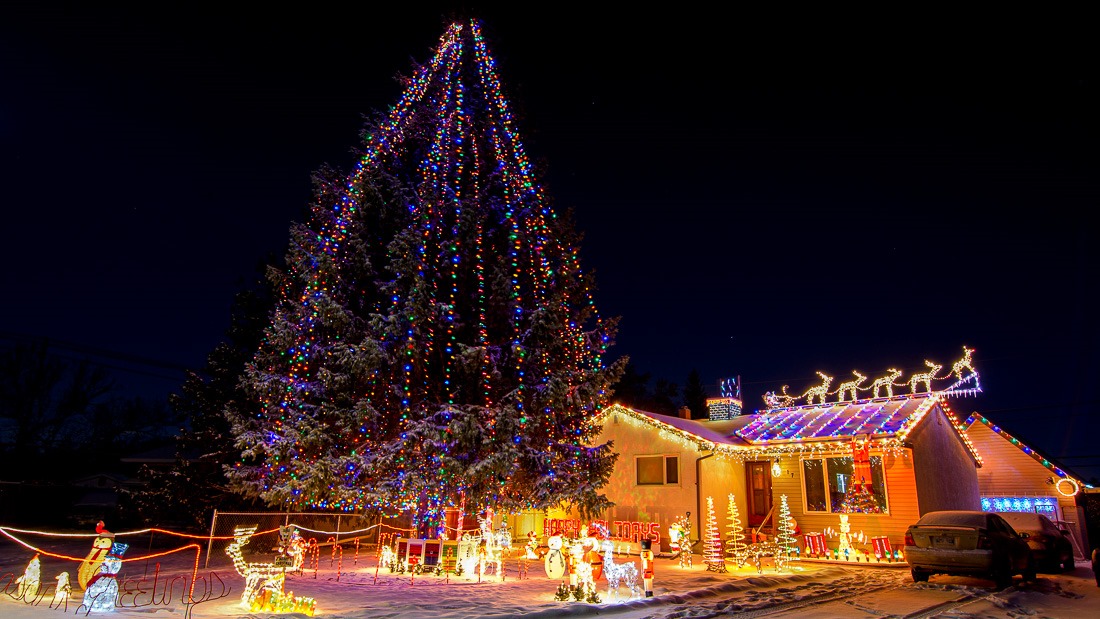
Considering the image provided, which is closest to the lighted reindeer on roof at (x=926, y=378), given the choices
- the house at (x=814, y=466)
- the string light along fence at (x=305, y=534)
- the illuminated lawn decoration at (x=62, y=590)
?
the house at (x=814, y=466)

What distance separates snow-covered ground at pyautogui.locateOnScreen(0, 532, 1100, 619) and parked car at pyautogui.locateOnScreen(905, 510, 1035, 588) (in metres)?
0.35

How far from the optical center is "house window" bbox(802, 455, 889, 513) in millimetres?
18406

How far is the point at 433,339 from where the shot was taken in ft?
46.4

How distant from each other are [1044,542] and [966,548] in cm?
611

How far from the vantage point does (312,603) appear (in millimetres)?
8656

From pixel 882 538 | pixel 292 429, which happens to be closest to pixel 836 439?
pixel 882 538

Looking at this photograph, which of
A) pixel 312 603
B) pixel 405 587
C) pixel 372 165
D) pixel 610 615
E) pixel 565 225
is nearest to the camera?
pixel 312 603

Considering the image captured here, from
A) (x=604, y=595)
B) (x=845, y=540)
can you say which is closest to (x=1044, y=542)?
(x=845, y=540)

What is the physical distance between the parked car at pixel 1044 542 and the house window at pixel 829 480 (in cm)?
362

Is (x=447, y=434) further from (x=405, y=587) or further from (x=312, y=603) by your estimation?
(x=312, y=603)

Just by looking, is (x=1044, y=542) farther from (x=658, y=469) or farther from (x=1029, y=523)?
(x=658, y=469)

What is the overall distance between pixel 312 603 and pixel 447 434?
15.0 feet

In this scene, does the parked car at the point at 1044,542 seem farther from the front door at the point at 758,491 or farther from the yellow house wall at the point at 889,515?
the front door at the point at 758,491

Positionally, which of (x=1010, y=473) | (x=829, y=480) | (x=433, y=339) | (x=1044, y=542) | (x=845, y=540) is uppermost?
(x=433, y=339)
